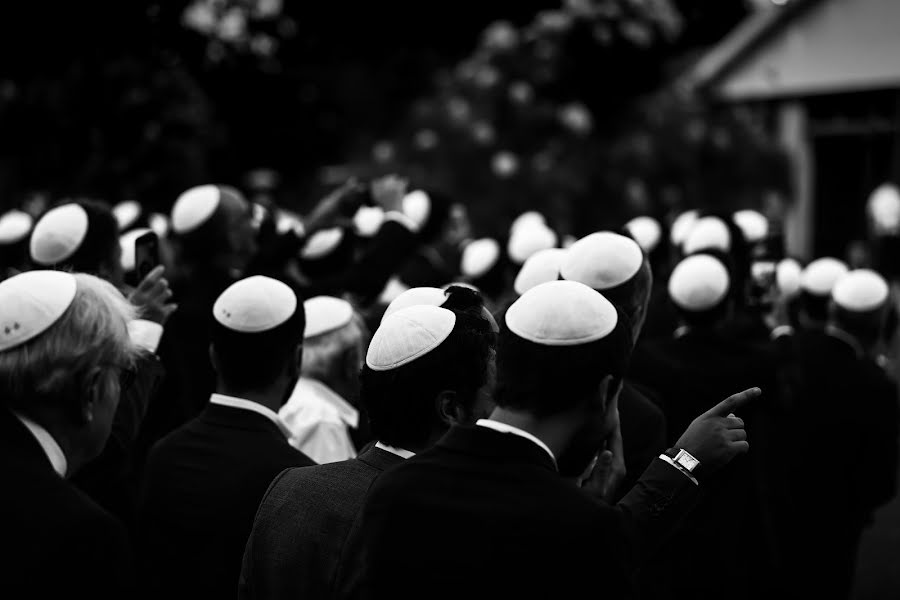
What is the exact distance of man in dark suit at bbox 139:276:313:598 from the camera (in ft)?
10.4

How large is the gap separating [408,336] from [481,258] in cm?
377

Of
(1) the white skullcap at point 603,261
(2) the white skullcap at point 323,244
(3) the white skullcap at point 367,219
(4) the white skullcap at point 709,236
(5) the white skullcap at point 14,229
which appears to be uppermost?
(1) the white skullcap at point 603,261

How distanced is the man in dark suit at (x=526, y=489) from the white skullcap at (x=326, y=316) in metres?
2.00

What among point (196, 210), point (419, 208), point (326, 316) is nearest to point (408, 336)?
point (326, 316)

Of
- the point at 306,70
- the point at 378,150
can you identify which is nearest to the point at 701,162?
the point at 378,150

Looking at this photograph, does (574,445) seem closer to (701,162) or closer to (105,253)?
(105,253)

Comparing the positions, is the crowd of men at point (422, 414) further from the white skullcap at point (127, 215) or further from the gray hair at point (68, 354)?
the white skullcap at point (127, 215)

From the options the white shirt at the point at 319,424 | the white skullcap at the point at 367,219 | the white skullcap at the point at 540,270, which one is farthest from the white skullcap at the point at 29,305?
the white skullcap at the point at 367,219

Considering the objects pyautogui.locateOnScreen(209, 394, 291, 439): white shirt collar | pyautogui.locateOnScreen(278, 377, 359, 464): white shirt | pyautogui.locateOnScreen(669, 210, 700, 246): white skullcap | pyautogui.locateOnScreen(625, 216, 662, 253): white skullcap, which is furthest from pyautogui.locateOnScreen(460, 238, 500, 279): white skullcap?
pyautogui.locateOnScreen(209, 394, 291, 439): white shirt collar

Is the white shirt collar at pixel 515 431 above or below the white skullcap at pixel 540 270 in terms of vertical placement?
above

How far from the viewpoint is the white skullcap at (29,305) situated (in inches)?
91.8

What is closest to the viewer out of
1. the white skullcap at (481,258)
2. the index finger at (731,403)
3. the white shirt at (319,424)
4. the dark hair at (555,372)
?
the dark hair at (555,372)

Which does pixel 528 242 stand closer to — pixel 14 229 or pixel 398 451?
pixel 14 229

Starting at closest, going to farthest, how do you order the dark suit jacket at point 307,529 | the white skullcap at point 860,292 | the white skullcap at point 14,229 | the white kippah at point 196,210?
the dark suit jacket at point 307,529 → the white kippah at point 196,210 → the white skullcap at point 860,292 → the white skullcap at point 14,229
